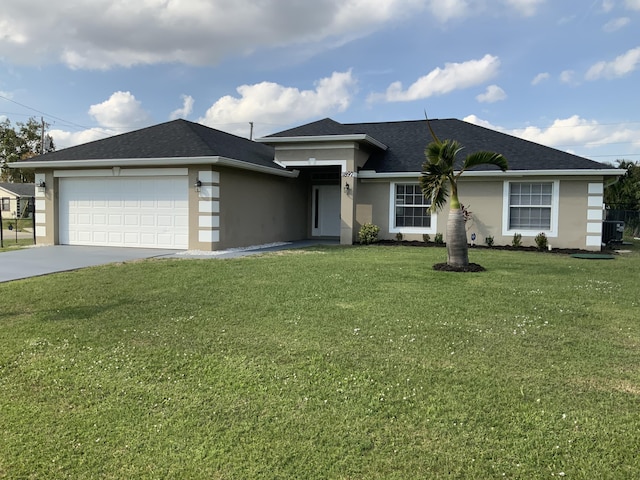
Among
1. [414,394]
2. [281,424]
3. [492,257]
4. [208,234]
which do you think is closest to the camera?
[281,424]

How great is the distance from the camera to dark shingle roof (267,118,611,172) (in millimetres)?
16203

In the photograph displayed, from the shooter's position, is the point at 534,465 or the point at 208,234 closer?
the point at 534,465

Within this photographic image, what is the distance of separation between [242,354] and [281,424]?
1.48 meters

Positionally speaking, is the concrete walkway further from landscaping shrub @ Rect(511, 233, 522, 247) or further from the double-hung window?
the double-hung window

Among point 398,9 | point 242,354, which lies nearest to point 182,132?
point 398,9

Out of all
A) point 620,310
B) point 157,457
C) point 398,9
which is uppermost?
point 398,9

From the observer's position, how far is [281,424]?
364 centimetres

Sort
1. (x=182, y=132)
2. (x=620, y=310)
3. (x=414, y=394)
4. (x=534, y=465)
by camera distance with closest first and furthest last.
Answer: (x=534, y=465)
(x=414, y=394)
(x=620, y=310)
(x=182, y=132)

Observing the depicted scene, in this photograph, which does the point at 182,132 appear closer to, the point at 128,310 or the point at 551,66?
the point at 128,310

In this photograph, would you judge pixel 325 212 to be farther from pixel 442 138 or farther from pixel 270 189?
pixel 442 138

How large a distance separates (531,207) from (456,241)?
288 inches

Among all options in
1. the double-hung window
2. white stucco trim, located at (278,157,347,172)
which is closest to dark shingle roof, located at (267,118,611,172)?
the double-hung window

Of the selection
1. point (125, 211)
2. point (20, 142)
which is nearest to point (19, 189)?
point (20, 142)

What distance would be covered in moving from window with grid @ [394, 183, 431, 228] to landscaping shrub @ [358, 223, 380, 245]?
43.3 inches
